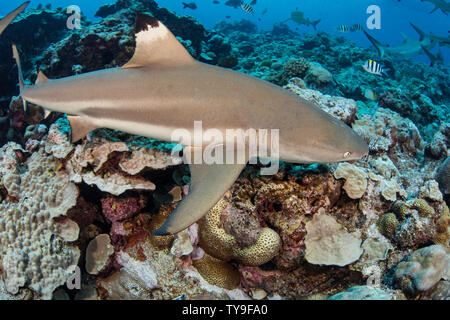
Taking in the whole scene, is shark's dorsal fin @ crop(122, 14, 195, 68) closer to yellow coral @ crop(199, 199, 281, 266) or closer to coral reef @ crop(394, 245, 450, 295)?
yellow coral @ crop(199, 199, 281, 266)

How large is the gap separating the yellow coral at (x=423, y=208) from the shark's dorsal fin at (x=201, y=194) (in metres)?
2.77

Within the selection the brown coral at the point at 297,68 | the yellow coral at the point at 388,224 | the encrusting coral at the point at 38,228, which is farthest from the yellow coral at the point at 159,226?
the brown coral at the point at 297,68

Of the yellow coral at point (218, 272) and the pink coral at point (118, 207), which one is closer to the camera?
the yellow coral at point (218, 272)

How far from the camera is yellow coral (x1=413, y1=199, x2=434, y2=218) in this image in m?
3.49

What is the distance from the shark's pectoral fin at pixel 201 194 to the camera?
2076 mm

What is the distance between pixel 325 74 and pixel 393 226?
23.6ft

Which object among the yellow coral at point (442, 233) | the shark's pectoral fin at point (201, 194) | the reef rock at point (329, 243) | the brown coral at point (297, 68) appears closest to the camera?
Result: the shark's pectoral fin at point (201, 194)

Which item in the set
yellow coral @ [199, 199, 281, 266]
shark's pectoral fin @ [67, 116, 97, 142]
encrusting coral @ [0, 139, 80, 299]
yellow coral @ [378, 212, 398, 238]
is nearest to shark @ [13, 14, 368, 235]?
shark's pectoral fin @ [67, 116, 97, 142]

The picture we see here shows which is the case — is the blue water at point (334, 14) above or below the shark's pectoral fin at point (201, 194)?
below

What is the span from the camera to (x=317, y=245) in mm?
3270

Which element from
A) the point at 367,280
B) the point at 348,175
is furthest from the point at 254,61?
the point at 367,280

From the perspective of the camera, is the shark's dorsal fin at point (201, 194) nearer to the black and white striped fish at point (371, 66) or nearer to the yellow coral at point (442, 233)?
the yellow coral at point (442, 233)
